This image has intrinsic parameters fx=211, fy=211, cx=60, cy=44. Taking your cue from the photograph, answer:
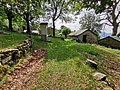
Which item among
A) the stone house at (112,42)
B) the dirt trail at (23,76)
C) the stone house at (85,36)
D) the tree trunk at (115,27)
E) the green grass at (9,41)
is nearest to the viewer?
the dirt trail at (23,76)

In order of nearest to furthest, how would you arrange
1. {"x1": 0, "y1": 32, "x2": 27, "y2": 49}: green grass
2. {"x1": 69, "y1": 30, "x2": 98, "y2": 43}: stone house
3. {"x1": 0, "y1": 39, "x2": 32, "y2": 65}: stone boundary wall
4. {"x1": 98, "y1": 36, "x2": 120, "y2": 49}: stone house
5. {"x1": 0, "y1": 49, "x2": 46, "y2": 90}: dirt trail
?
{"x1": 0, "y1": 49, "x2": 46, "y2": 90}: dirt trail → {"x1": 0, "y1": 39, "x2": 32, "y2": 65}: stone boundary wall → {"x1": 0, "y1": 32, "x2": 27, "y2": 49}: green grass → {"x1": 98, "y1": 36, "x2": 120, "y2": 49}: stone house → {"x1": 69, "y1": 30, "x2": 98, "y2": 43}: stone house

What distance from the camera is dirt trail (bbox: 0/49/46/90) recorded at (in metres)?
5.72

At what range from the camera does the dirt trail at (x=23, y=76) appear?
5.72 m

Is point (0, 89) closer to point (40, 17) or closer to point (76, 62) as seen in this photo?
point (76, 62)

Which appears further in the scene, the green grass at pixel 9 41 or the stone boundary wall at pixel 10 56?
the green grass at pixel 9 41

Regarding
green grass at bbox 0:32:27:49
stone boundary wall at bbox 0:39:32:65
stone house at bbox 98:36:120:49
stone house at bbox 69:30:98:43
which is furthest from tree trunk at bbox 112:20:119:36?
stone boundary wall at bbox 0:39:32:65

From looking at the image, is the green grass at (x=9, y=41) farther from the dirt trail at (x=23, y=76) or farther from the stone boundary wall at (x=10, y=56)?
the dirt trail at (x=23, y=76)

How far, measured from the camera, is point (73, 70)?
737 cm

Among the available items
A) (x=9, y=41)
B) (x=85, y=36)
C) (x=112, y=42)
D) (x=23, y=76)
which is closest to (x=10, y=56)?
(x=23, y=76)

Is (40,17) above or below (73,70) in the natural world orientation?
above

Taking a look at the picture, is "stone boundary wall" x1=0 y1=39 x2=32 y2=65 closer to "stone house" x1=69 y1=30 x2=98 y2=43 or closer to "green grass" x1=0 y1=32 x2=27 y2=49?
"green grass" x1=0 y1=32 x2=27 y2=49

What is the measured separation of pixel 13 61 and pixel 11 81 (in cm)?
157

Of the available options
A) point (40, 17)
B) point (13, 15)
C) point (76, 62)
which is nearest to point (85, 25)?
point (40, 17)

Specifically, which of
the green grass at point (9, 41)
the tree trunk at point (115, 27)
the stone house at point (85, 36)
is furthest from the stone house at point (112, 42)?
the green grass at point (9, 41)
